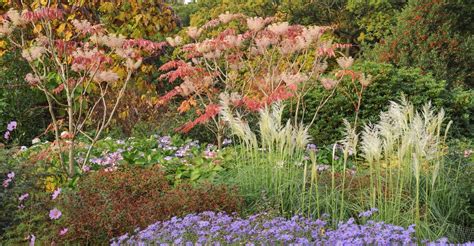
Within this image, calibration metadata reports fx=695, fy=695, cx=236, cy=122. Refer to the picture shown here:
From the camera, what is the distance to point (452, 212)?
5.05 metres

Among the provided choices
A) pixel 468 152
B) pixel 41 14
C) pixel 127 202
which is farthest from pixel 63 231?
pixel 468 152

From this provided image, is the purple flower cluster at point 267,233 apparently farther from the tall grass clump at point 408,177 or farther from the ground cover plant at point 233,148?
the tall grass clump at point 408,177

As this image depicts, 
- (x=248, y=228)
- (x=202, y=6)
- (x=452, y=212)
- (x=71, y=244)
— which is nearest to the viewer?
(x=248, y=228)

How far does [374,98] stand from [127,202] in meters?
4.83

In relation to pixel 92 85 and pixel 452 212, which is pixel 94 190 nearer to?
pixel 452 212

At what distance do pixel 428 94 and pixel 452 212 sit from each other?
4.37m

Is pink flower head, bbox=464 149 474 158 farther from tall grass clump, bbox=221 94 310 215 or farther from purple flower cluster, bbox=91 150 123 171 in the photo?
A: purple flower cluster, bbox=91 150 123 171

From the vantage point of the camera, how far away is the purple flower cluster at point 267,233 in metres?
3.67

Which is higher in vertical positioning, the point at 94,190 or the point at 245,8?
the point at 245,8

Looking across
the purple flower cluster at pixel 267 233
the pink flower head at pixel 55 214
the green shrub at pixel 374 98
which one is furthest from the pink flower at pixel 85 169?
the green shrub at pixel 374 98

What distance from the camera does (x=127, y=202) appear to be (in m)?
5.04

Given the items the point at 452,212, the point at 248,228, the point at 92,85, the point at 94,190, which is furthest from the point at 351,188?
the point at 92,85

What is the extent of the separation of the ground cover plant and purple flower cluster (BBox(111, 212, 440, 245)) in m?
0.02

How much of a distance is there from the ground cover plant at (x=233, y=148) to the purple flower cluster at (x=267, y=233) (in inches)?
0.6
